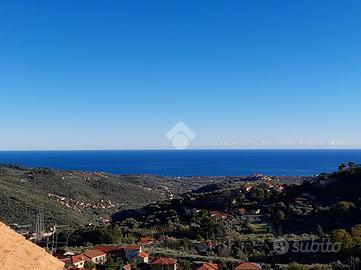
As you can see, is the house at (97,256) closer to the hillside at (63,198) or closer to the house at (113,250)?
the house at (113,250)

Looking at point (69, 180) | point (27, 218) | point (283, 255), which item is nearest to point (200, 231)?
point (283, 255)

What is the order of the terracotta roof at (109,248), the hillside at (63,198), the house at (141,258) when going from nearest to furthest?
the house at (141,258), the terracotta roof at (109,248), the hillside at (63,198)

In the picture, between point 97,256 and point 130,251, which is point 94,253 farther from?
point 130,251

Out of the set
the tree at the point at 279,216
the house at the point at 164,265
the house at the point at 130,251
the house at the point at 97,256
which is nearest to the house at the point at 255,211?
the tree at the point at 279,216

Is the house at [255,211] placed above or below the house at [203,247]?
above

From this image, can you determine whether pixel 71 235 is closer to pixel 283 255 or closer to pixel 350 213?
pixel 283 255

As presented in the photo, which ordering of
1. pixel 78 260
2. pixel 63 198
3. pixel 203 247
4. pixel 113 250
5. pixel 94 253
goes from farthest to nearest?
pixel 63 198
pixel 203 247
pixel 113 250
pixel 94 253
pixel 78 260

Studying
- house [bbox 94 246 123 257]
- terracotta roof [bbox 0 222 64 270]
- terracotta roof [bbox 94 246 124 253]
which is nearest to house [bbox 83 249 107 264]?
house [bbox 94 246 123 257]

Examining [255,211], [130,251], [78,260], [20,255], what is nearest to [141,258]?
[130,251]
